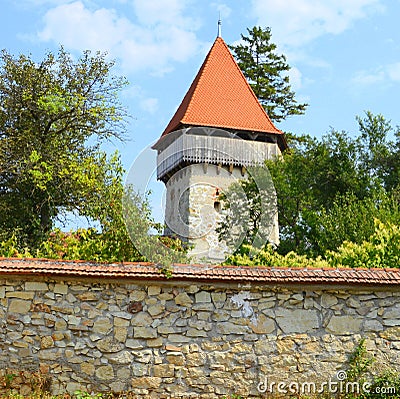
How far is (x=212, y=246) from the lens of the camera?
1897cm

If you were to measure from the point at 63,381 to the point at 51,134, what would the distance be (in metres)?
9.25

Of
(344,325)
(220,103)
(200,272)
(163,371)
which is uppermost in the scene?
(220,103)

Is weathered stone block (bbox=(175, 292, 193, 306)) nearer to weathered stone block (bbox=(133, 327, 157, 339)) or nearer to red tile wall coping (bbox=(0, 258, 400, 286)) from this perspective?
red tile wall coping (bbox=(0, 258, 400, 286))

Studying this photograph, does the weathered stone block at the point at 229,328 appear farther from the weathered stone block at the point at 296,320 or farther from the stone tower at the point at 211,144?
the stone tower at the point at 211,144

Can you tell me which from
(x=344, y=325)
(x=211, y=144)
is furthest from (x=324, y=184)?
(x=344, y=325)

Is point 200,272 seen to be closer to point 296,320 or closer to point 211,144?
point 296,320

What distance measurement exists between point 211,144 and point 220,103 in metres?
1.58

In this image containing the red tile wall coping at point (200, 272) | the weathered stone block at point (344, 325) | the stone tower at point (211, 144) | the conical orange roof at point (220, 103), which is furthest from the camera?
the conical orange roof at point (220, 103)

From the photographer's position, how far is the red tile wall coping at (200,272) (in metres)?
7.30

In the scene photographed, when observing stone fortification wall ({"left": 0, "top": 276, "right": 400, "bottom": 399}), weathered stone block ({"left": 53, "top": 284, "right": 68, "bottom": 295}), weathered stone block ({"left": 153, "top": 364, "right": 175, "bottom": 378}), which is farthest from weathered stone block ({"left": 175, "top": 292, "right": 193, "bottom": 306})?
weathered stone block ({"left": 53, "top": 284, "right": 68, "bottom": 295})

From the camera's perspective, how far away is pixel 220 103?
2269 cm

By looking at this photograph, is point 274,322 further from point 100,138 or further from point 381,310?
point 100,138

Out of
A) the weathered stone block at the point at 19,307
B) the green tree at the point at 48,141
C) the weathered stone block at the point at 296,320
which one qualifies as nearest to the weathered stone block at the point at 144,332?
the weathered stone block at the point at 19,307

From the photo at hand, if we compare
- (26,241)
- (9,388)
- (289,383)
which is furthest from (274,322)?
(26,241)
